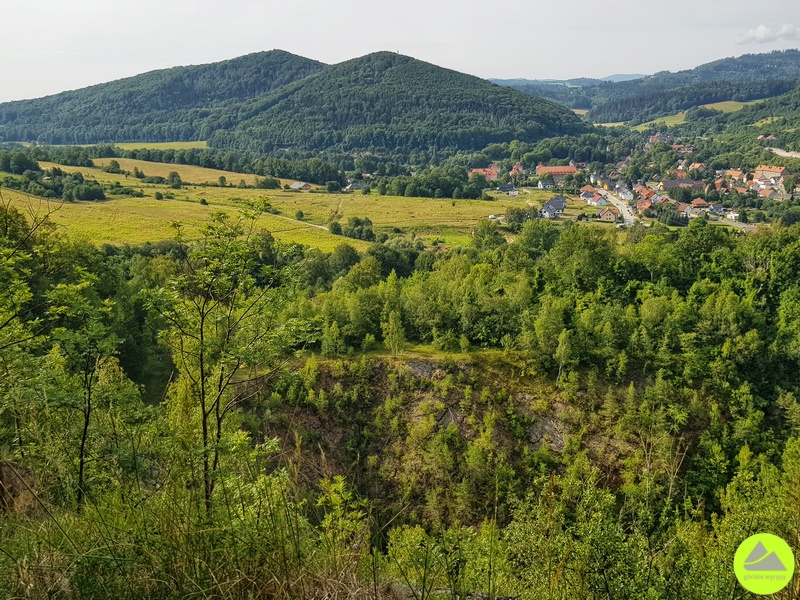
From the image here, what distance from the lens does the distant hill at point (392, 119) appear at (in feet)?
536

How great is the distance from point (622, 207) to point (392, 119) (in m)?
110

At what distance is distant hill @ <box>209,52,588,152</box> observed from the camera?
163 m

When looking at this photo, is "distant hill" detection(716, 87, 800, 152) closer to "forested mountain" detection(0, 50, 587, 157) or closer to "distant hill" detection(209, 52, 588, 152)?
"distant hill" detection(209, 52, 588, 152)

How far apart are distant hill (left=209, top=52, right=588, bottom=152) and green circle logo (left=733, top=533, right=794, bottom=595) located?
163 metres

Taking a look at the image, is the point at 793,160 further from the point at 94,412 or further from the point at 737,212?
the point at 94,412

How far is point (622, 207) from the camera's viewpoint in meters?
88.2

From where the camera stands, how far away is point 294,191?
8575 cm

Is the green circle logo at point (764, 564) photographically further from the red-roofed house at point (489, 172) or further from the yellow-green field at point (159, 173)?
the red-roofed house at point (489, 172)

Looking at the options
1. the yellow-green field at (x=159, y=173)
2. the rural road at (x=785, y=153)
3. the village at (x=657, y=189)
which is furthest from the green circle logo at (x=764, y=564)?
the rural road at (x=785, y=153)

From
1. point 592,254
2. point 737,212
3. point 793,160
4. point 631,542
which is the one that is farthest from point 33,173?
point 793,160

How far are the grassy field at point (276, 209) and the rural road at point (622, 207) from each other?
6.10m

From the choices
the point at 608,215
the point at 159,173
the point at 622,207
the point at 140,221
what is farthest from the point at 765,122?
the point at 140,221

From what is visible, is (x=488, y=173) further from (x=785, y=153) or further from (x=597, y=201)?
(x=785, y=153)

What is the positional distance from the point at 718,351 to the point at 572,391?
6616 millimetres
